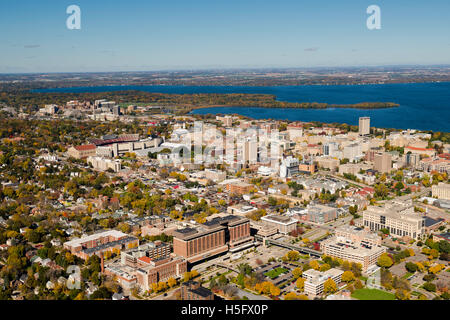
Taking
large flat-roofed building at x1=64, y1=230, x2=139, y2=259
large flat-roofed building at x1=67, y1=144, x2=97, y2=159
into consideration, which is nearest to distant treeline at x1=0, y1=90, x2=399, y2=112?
large flat-roofed building at x1=67, y1=144, x2=97, y2=159

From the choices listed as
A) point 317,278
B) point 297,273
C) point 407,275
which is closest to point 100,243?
point 297,273

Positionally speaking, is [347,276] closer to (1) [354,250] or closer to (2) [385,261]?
(1) [354,250]

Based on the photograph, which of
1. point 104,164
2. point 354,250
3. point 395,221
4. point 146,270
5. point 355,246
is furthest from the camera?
point 104,164

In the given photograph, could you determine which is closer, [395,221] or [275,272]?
[275,272]

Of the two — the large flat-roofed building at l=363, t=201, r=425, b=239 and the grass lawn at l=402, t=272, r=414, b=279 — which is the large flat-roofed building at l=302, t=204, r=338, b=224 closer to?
the large flat-roofed building at l=363, t=201, r=425, b=239
